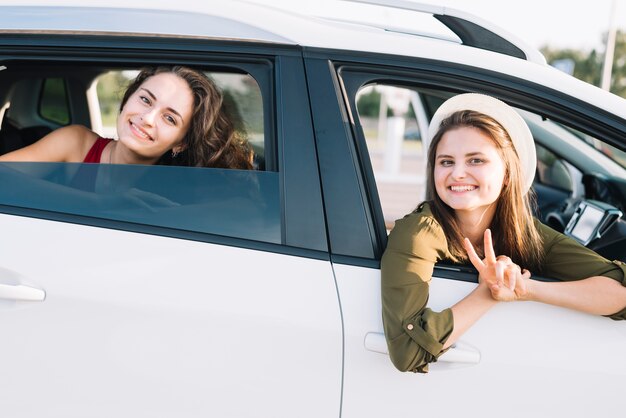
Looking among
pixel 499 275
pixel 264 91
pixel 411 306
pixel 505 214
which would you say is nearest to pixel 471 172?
pixel 505 214

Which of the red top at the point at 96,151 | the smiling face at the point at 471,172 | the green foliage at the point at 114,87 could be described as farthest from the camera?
the green foliage at the point at 114,87

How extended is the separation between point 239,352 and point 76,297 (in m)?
0.40

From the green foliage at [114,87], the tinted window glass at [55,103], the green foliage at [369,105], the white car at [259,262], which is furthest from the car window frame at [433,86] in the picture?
the green foliage at [369,105]

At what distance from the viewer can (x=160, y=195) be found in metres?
1.70

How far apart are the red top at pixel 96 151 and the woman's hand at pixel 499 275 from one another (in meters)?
1.26

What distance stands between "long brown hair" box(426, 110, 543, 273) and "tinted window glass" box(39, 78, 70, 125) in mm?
2150

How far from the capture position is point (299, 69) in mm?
1683

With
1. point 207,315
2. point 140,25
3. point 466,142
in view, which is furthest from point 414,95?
point 207,315

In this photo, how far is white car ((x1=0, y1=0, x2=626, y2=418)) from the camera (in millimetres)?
1538

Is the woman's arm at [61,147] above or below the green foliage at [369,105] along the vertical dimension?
above

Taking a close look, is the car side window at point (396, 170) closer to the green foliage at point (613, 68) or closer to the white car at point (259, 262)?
the white car at point (259, 262)

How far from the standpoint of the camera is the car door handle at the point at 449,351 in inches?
61.0

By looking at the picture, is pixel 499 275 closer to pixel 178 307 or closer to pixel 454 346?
pixel 454 346

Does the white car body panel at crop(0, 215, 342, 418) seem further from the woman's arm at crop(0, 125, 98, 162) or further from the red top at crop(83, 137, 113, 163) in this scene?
the red top at crop(83, 137, 113, 163)
